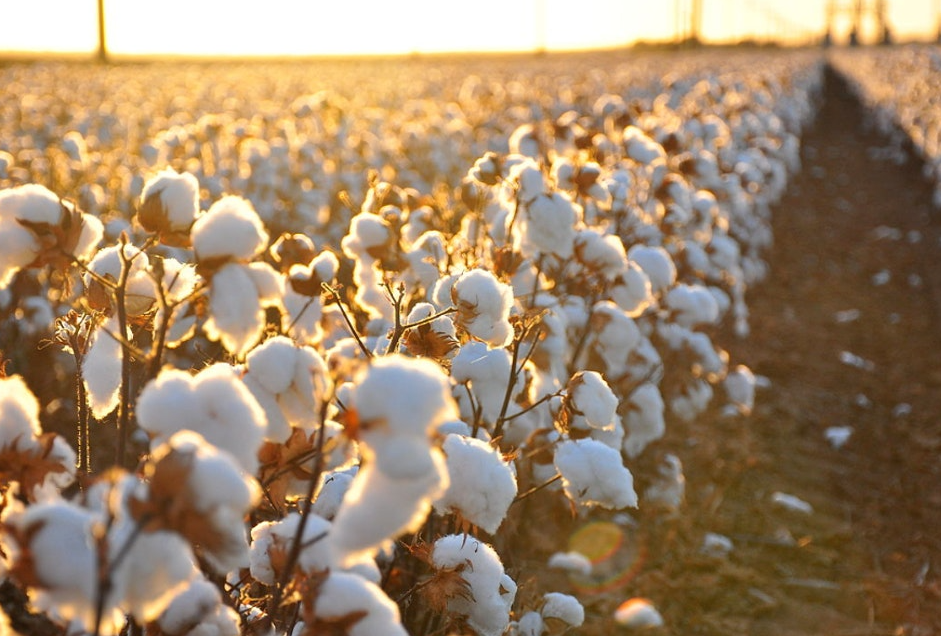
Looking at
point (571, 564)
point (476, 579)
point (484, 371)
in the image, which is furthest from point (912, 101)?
point (476, 579)

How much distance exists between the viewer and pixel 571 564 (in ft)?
13.0

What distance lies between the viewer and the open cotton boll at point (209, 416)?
49.0 inches

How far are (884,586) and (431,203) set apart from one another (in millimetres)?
2376

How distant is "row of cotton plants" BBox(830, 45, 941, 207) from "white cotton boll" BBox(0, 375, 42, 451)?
11.9m

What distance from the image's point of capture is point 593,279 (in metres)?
3.69

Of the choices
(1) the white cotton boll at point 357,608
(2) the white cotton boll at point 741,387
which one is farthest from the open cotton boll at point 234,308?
(2) the white cotton boll at point 741,387

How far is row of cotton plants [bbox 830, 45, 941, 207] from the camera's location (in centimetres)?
1364

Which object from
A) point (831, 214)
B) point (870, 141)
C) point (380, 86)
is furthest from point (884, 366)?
point (380, 86)

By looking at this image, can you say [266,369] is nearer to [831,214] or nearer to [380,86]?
[831,214]

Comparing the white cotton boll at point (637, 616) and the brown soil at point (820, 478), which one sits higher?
the white cotton boll at point (637, 616)

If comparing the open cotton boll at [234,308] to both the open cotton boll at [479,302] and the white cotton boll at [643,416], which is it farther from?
the white cotton boll at [643,416]

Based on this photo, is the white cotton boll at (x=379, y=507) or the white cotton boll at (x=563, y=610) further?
Answer: the white cotton boll at (x=563, y=610)

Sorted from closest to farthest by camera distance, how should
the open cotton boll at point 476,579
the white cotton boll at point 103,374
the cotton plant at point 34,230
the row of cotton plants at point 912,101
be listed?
the cotton plant at point 34,230, the white cotton boll at point 103,374, the open cotton boll at point 476,579, the row of cotton plants at point 912,101

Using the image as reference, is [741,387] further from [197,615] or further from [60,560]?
[60,560]
